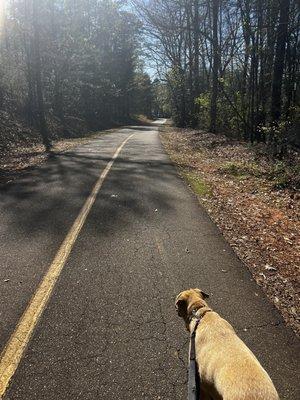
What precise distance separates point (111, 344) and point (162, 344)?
575mm

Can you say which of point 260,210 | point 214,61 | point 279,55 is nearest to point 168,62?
point 214,61

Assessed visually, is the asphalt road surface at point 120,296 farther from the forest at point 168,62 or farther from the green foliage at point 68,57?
the green foliage at point 68,57

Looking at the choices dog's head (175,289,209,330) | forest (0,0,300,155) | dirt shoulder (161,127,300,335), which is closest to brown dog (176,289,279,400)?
dog's head (175,289,209,330)

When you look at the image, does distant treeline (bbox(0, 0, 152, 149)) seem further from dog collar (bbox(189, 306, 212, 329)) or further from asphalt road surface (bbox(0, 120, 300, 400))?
dog collar (bbox(189, 306, 212, 329))

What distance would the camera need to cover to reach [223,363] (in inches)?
116

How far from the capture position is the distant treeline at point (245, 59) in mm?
17333

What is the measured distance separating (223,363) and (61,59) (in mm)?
37056

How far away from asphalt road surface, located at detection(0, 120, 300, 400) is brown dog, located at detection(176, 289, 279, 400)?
25.1 inches

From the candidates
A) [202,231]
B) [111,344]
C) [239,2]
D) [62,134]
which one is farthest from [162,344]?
[62,134]

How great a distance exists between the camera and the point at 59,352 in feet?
13.7

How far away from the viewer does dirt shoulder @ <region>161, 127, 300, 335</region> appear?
20.1 feet

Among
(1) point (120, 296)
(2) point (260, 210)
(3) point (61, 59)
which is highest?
(3) point (61, 59)

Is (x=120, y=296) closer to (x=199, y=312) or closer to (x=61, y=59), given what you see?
(x=199, y=312)

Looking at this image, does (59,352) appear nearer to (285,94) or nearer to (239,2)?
(239,2)
